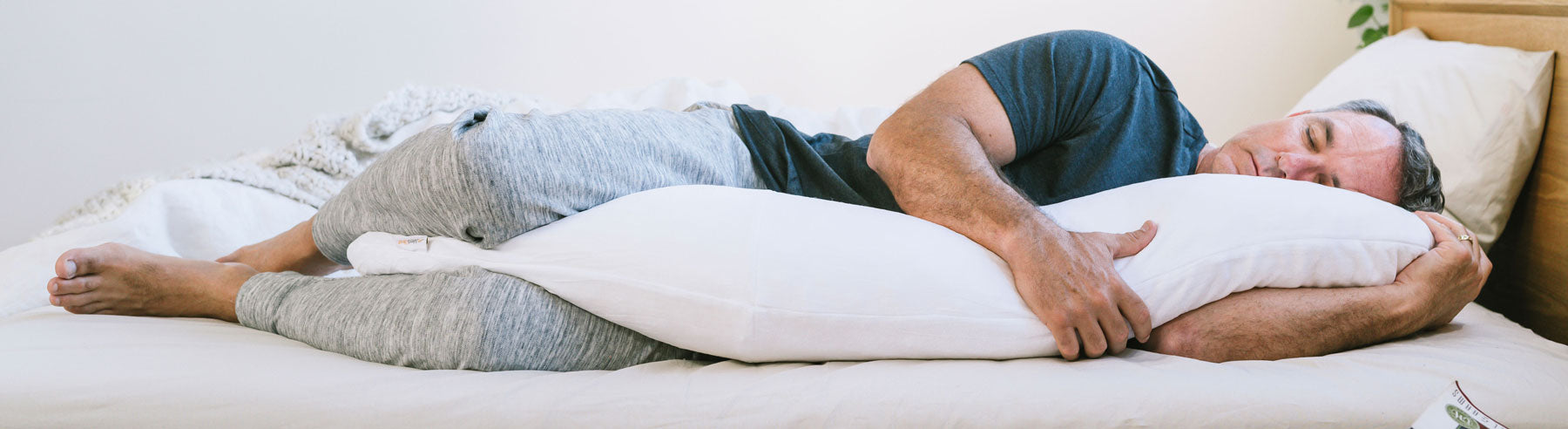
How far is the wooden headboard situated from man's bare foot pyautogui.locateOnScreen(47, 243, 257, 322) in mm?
1734

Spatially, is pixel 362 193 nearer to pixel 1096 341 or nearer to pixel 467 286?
pixel 467 286

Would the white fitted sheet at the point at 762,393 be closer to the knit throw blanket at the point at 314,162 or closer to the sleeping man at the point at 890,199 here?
the sleeping man at the point at 890,199

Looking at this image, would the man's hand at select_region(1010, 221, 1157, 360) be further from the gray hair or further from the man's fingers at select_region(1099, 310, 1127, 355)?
the gray hair

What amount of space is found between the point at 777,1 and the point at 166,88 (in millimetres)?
1758

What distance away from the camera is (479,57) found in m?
2.71

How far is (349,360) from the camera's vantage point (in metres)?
0.89

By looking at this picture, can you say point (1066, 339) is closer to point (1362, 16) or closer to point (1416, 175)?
point (1416, 175)

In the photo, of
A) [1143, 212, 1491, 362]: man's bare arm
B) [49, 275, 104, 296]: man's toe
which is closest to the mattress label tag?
[49, 275, 104, 296]: man's toe

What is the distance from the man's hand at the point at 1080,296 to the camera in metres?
0.88

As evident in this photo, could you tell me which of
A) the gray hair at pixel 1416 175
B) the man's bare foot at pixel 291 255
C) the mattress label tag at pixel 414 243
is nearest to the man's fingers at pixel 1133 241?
the gray hair at pixel 1416 175

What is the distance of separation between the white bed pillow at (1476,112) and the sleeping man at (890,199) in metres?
0.18

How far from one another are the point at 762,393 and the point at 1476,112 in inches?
52.1

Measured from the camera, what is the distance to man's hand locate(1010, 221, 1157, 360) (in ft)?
2.90

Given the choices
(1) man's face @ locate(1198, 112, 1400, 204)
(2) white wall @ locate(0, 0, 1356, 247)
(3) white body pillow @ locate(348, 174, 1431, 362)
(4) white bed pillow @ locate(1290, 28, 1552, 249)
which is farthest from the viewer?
(2) white wall @ locate(0, 0, 1356, 247)
